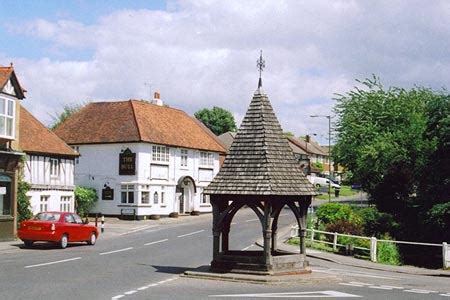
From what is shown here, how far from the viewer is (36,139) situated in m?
42.6

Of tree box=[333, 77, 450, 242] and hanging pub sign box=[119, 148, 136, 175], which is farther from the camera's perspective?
hanging pub sign box=[119, 148, 136, 175]

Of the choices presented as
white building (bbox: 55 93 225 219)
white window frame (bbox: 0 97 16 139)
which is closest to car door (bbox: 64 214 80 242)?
white window frame (bbox: 0 97 16 139)

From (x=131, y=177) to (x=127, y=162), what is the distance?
127 cm

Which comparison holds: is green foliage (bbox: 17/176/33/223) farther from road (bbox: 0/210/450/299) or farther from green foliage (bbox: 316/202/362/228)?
green foliage (bbox: 316/202/362/228)

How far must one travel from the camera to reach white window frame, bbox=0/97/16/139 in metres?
31.6

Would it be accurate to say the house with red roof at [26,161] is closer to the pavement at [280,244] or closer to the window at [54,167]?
the window at [54,167]

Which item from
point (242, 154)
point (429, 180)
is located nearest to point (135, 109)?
point (429, 180)

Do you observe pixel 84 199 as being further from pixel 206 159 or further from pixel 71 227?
pixel 71 227

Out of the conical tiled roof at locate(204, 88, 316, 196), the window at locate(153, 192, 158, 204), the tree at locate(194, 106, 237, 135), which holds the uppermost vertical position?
the tree at locate(194, 106, 237, 135)

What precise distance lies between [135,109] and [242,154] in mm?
38663

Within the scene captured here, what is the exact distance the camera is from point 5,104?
105 feet

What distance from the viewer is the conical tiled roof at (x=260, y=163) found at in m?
18.9

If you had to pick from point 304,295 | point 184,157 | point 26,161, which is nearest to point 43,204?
point 26,161

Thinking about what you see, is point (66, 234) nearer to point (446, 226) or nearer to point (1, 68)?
point (1, 68)
